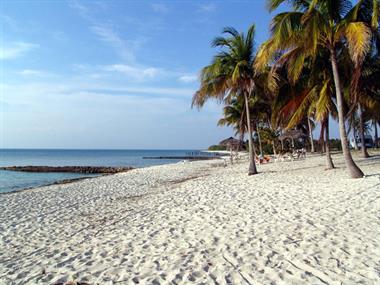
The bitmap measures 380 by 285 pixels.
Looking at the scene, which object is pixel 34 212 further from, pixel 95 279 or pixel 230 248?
pixel 230 248

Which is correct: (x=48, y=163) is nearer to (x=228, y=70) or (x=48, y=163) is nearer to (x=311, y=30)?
(x=228, y=70)

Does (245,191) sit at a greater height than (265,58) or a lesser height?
lesser

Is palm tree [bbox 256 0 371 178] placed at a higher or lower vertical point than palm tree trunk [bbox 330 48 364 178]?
higher

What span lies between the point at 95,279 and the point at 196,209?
378 centimetres

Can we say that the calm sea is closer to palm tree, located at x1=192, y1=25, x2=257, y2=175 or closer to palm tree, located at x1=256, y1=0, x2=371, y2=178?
palm tree, located at x1=192, y1=25, x2=257, y2=175

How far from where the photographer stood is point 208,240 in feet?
16.1

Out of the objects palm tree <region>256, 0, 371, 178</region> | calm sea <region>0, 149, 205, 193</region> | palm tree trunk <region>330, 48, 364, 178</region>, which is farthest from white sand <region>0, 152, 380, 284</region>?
calm sea <region>0, 149, 205, 193</region>

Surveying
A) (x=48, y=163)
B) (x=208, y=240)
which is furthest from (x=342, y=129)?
(x=48, y=163)

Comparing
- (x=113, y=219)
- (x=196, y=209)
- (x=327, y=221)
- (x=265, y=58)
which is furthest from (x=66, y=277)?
(x=265, y=58)

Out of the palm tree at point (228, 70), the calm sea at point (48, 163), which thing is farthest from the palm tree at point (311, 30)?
the calm sea at point (48, 163)

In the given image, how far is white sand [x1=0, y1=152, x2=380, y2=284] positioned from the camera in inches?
145

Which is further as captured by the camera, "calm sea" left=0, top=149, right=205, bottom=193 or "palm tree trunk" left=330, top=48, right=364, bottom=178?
"calm sea" left=0, top=149, right=205, bottom=193

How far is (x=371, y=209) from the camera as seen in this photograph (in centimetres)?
600

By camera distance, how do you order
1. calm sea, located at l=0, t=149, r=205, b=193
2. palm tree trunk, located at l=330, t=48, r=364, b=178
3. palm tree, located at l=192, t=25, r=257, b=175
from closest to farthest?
palm tree trunk, located at l=330, t=48, r=364, b=178, palm tree, located at l=192, t=25, r=257, b=175, calm sea, located at l=0, t=149, r=205, b=193
